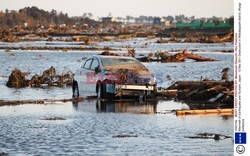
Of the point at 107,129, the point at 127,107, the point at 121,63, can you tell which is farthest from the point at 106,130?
the point at 121,63

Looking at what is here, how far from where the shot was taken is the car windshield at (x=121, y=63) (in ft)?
80.2

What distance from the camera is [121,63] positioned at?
24641 mm

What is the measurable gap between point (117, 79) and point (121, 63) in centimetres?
118

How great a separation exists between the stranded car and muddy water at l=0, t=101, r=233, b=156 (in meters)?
1.16

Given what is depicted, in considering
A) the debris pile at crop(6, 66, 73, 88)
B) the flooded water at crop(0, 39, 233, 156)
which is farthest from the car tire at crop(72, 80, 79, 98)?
the debris pile at crop(6, 66, 73, 88)

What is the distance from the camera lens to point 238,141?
9.15 meters

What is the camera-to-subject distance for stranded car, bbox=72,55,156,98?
77.4 feet

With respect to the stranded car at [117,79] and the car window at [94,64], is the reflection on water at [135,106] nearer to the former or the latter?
the stranded car at [117,79]

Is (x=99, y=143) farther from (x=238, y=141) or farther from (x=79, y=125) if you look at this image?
(x=238, y=141)

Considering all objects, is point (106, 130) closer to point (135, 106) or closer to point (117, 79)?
point (135, 106)

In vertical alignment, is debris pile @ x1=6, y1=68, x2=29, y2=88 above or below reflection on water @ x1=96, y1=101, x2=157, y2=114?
above

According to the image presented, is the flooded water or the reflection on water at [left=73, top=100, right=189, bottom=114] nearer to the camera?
the flooded water

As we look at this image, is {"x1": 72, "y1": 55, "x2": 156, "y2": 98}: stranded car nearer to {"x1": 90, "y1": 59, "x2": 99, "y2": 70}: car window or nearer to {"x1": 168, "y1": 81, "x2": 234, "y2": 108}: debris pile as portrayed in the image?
{"x1": 90, "y1": 59, "x2": 99, "y2": 70}: car window

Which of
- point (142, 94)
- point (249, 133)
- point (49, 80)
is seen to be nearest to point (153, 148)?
point (249, 133)
